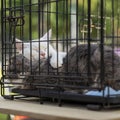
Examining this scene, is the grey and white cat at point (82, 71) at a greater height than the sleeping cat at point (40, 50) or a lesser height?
lesser

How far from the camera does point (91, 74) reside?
58.3 inches

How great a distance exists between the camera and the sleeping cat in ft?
5.65

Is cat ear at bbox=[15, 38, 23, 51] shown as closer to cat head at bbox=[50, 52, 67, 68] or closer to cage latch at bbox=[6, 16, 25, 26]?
cage latch at bbox=[6, 16, 25, 26]

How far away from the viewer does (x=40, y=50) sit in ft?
5.90

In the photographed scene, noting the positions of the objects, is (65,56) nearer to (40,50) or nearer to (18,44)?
(40,50)

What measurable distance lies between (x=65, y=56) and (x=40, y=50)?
16 cm

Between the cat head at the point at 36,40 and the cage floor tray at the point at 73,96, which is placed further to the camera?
the cat head at the point at 36,40

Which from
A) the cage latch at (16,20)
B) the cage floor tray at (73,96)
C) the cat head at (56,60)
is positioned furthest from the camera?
the cage latch at (16,20)

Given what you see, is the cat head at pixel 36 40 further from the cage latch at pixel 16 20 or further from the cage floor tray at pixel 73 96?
the cage floor tray at pixel 73 96

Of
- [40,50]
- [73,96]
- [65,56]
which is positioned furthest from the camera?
[40,50]

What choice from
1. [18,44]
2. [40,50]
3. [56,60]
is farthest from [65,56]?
[18,44]

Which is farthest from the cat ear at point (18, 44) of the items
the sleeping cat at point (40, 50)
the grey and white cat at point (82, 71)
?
the grey and white cat at point (82, 71)

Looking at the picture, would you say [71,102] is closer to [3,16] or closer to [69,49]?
[69,49]

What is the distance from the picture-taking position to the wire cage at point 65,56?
1474mm
